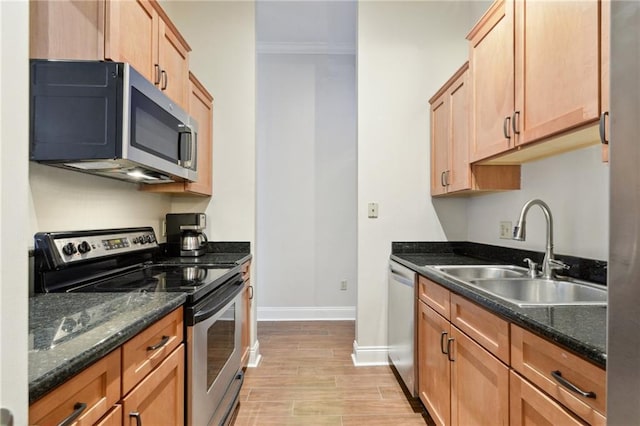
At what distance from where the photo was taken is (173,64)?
1887 millimetres

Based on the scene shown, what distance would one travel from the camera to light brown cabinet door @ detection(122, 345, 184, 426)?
0.89m

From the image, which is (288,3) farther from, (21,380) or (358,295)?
(21,380)

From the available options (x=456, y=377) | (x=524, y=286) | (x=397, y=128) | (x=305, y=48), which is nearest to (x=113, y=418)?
(x=456, y=377)

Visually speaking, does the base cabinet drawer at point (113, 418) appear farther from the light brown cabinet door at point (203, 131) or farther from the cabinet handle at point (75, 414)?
the light brown cabinet door at point (203, 131)

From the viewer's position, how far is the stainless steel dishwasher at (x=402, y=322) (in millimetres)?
1981

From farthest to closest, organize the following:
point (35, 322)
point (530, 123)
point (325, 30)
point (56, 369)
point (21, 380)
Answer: point (325, 30) → point (530, 123) → point (35, 322) → point (56, 369) → point (21, 380)

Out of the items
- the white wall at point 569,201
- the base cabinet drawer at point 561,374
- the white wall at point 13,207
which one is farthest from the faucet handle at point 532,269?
the white wall at point 13,207

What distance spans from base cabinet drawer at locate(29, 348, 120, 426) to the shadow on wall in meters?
2.36

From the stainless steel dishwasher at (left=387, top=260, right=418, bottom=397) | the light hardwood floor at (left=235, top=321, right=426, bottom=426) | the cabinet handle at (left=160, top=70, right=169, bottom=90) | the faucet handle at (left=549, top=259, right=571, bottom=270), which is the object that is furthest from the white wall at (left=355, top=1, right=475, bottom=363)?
the cabinet handle at (left=160, top=70, right=169, bottom=90)

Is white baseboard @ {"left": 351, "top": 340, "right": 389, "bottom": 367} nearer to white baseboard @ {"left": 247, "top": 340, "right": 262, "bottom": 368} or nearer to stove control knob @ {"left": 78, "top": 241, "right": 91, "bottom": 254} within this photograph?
white baseboard @ {"left": 247, "top": 340, "right": 262, "bottom": 368}

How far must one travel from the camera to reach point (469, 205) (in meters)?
2.58

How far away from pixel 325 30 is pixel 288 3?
0.51 meters

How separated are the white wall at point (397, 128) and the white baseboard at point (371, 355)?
68mm

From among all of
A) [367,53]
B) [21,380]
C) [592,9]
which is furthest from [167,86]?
[592,9]
